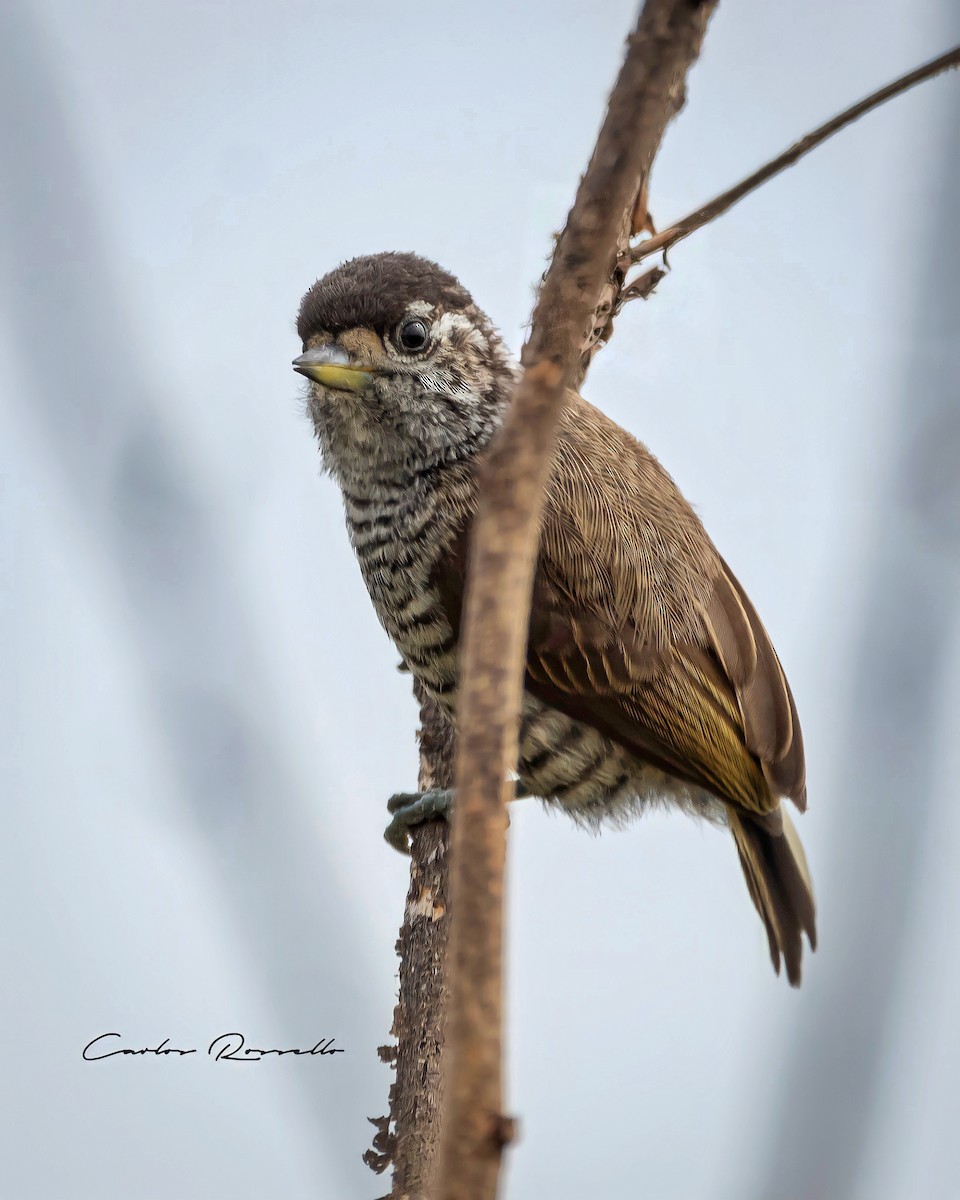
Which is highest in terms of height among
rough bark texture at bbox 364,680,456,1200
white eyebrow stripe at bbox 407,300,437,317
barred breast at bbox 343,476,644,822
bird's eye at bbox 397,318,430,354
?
white eyebrow stripe at bbox 407,300,437,317

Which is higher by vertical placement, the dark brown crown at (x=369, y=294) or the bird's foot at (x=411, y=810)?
the dark brown crown at (x=369, y=294)

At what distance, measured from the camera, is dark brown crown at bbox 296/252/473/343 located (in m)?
3.04

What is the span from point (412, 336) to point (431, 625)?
0.72 m

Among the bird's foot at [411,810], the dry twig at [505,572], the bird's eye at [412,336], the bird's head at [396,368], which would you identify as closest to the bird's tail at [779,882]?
the bird's foot at [411,810]

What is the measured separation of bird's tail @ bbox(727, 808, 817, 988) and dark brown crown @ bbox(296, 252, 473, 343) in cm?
152

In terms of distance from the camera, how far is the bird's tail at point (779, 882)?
10.6 ft

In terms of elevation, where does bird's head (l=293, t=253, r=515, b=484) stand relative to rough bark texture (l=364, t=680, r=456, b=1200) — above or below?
above

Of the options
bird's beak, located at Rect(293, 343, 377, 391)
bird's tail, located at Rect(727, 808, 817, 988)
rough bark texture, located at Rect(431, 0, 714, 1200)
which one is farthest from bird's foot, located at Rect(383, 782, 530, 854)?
rough bark texture, located at Rect(431, 0, 714, 1200)

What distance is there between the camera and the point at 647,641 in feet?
9.91

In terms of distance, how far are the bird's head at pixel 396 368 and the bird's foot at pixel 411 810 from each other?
812 mm

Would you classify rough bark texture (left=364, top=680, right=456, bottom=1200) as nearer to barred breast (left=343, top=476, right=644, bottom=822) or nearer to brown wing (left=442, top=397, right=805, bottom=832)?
barred breast (left=343, top=476, right=644, bottom=822)

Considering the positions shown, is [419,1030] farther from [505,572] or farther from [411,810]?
[505,572]

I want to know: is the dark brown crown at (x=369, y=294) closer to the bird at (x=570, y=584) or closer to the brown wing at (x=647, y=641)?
the bird at (x=570, y=584)

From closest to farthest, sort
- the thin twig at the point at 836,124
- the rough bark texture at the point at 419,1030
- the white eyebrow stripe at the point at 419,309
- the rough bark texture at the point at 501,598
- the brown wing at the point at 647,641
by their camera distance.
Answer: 1. the rough bark texture at the point at 501,598
2. the thin twig at the point at 836,124
3. the rough bark texture at the point at 419,1030
4. the brown wing at the point at 647,641
5. the white eyebrow stripe at the point at 419,309
